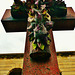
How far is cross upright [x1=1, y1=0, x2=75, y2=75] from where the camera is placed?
1.34 meters

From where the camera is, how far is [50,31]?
1741mm

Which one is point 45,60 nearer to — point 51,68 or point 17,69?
point 51,68

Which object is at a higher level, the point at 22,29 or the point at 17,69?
the point at 22,29

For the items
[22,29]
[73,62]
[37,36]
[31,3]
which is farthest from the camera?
[73,62]

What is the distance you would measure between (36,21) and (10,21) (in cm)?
58

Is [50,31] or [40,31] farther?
[50,31]

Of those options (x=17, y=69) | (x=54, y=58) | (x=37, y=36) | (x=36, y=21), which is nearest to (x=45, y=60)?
(x=54, y=58)

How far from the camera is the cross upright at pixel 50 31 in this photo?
134cm

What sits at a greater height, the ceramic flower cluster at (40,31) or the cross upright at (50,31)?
the ceramic flower cluster at (40,31)

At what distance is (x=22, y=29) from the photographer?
2.02 metres

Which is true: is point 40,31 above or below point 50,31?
above

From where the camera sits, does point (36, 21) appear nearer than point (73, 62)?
Yes

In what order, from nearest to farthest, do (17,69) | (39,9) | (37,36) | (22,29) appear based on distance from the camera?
1. (37,36)
2. (39,9)
3. (22,29)
4. (17,69)

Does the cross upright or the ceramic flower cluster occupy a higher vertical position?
the ceramic flower cluster
